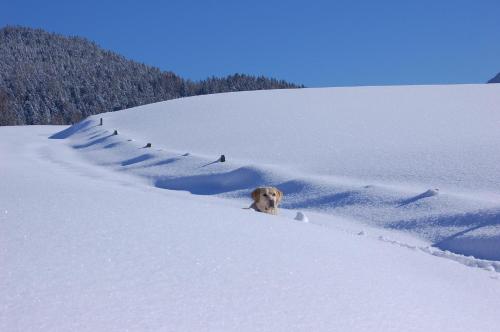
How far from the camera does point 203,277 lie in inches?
88.0

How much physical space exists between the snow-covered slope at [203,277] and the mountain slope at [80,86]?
242ft

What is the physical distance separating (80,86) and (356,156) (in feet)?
283

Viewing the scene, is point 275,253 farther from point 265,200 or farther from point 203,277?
point 265,200

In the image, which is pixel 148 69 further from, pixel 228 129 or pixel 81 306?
pixel 81 306

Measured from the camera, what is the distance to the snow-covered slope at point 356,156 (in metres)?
6.64

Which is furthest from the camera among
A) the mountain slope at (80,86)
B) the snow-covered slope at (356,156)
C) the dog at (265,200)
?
the mountain slope at (80,86)

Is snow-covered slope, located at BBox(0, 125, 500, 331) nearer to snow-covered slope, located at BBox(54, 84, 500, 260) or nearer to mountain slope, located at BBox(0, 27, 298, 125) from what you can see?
snow-covered slope, located at BBox(54, 84, 500, 260)

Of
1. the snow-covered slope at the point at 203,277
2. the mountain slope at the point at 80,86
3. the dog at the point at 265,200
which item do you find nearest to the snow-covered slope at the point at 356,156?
the dog at the point at 265,200

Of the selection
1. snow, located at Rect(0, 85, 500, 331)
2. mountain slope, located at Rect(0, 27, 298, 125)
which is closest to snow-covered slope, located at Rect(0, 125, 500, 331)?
snow, located at Rect(0, 85, 500, 331)

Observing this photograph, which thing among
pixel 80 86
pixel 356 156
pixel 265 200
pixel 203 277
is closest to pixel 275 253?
pixel 203 277

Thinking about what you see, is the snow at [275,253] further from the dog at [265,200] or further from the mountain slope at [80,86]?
the mountain slope at [80,86]

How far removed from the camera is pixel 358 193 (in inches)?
307

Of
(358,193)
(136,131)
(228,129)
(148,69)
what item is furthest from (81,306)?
(148,69)

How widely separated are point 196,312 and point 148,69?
108778mm
